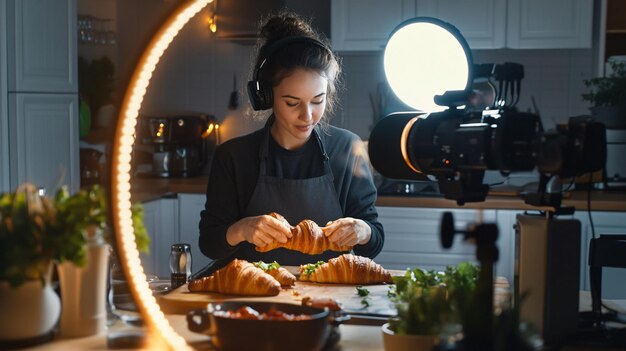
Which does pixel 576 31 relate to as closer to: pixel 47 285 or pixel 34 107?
pixel 34 107

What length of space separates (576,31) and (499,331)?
9.96ft

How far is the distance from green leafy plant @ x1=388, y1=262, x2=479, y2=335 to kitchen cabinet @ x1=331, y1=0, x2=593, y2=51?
2321 millimetres

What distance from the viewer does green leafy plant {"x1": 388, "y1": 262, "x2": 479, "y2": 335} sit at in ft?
3.49

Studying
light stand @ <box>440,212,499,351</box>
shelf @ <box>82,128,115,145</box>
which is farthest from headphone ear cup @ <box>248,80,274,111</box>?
shelf @ <box>82,128,115,145</box>

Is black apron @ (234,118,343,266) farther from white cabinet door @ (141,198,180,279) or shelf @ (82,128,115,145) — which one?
shelf @ (82,128,115,145)

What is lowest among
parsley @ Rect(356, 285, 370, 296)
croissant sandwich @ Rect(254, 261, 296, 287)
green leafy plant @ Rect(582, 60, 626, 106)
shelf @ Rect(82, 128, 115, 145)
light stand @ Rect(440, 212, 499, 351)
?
parsley @ Rect(356, 285, 370, 296)

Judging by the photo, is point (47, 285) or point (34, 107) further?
point (34, 107)

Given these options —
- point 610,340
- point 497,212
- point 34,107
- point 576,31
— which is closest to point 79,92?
point 34,107

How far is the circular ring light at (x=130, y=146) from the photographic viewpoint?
1151 mm

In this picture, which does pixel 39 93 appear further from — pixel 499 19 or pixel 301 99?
pixel 499 19

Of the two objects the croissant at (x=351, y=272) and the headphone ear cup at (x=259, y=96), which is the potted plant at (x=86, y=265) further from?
the headphone ear cup at (x=259, y=96)

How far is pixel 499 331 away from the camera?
39.2 inches

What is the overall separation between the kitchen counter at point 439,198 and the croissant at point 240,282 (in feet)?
4.97

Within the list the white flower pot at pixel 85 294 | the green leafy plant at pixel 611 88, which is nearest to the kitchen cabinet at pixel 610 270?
the green leafy plant at pixel 611 88
